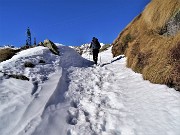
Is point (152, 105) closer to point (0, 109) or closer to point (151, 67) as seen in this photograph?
point (151, 67)

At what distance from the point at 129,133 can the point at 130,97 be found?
301 cm

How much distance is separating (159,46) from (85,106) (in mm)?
4997

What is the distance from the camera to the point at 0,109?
8203mm

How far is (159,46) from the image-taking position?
12734 millimetres

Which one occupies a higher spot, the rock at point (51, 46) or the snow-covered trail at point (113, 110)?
the rock at point (51, 46)

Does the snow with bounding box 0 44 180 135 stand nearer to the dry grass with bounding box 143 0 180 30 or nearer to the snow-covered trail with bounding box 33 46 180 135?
the snow-covered trail with bounding box 33 46 180 135

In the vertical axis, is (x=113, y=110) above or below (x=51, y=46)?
below

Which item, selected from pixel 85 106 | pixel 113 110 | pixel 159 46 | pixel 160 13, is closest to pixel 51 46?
pixel 160 13

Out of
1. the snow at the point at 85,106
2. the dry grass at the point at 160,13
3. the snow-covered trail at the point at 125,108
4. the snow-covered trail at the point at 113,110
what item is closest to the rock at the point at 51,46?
the dry grass at the point at 160,13

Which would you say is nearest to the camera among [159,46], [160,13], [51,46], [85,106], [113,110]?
[113,110]

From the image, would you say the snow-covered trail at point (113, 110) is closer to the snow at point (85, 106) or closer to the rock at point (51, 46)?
the snow at point (85, 106)

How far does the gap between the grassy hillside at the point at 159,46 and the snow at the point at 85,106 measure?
1.48 feet

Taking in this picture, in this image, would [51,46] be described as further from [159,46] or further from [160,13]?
[159,46]

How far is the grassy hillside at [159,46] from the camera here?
10508mm
